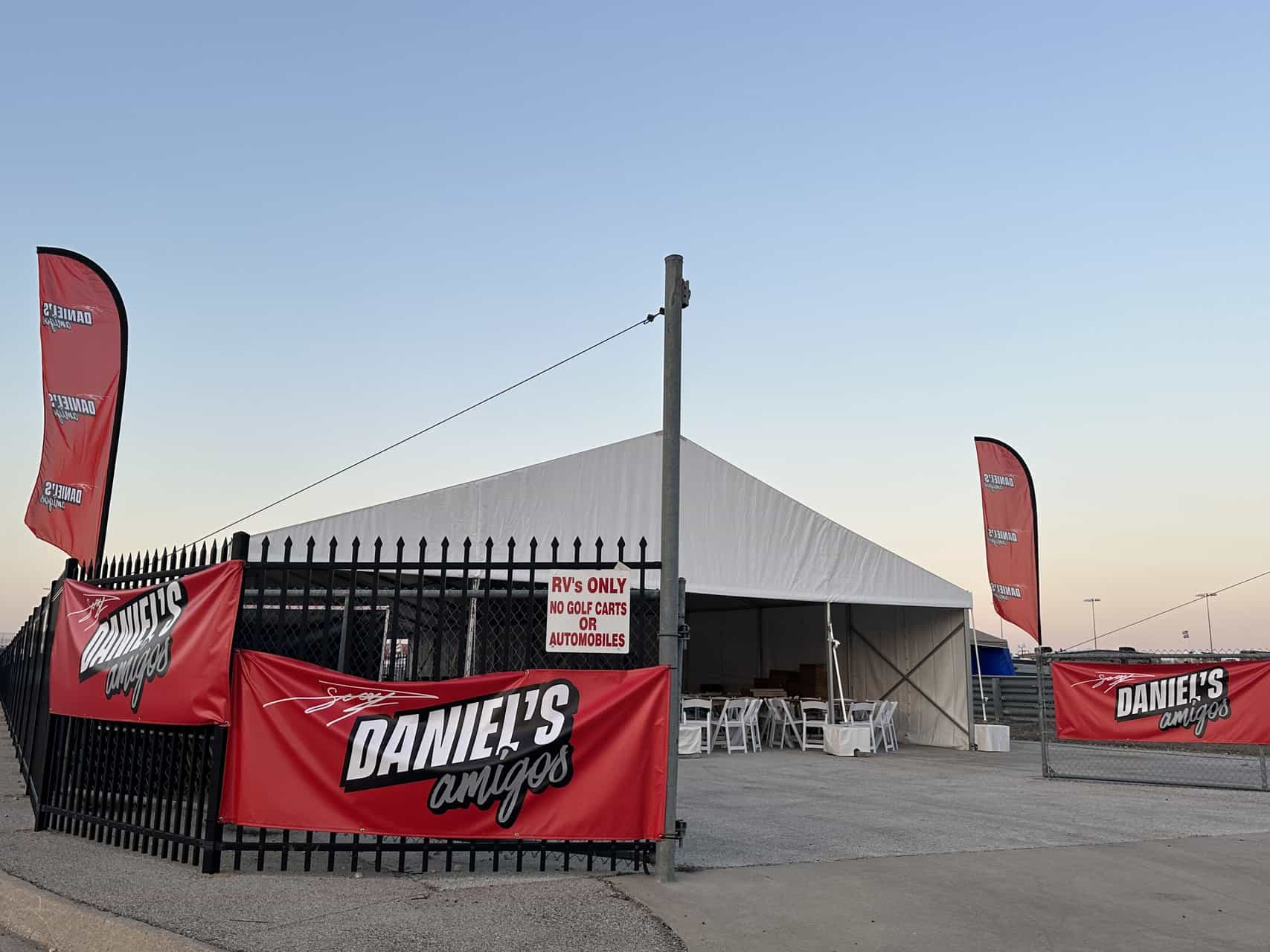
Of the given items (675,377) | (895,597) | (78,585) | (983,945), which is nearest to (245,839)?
(78,585)

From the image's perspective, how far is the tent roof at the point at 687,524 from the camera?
12859mm

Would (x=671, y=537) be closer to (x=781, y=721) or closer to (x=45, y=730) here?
(x=45, y=730)

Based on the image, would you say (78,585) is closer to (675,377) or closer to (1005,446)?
(675,377)

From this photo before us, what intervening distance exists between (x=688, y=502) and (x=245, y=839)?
29.9 feet

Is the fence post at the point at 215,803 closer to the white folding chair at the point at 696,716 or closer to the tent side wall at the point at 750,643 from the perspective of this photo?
the white folding chair at the point at 696,716

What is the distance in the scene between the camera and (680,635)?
571cm

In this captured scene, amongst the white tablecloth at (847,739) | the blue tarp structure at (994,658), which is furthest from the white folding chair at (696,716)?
the blue tarp structure at (994,658)

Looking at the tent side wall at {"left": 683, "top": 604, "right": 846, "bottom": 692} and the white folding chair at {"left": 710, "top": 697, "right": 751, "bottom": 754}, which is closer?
the white folding chair at {"left": 710, "top": 697, "right": 751, "bottom": 754}

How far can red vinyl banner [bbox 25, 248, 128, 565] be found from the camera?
8.20 metres

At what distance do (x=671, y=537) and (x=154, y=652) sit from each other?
125 inches

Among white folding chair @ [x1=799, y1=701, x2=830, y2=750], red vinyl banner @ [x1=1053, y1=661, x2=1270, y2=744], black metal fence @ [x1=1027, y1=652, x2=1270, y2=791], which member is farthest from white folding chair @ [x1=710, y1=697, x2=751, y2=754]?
red vinyl banner @ [x1=1053, y1=661, x2=1270, y2=744]

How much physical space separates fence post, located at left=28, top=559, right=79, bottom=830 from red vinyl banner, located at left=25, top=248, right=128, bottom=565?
1.69ft

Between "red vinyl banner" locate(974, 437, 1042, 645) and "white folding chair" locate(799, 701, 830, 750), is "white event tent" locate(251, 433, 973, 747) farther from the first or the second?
"red vinyl banner" locate(974, 437, 1042, 645)
